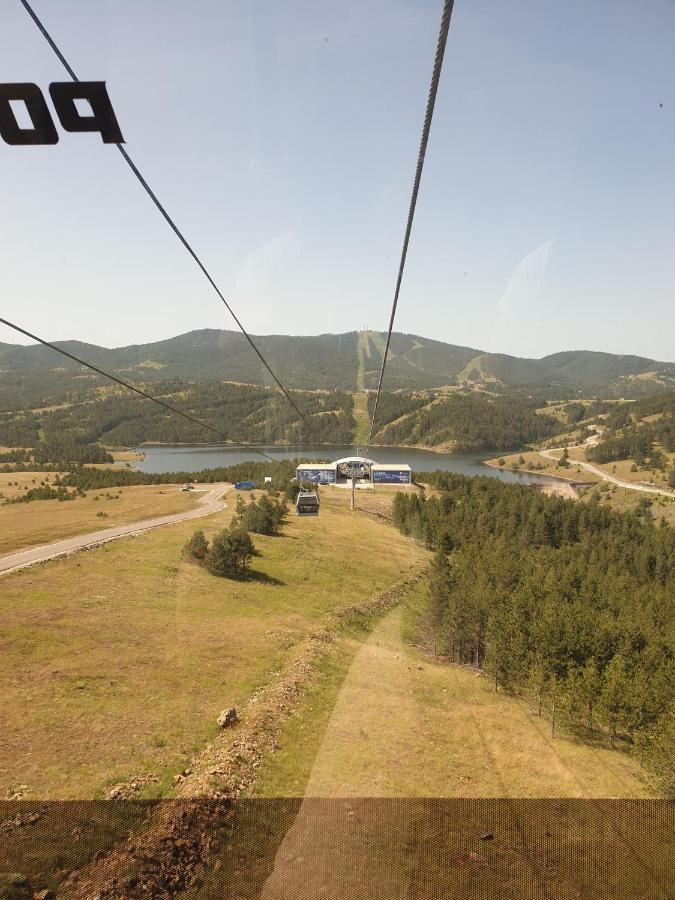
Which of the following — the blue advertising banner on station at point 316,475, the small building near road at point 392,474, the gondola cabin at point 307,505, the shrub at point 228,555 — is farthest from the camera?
the small building near road at point 392,474

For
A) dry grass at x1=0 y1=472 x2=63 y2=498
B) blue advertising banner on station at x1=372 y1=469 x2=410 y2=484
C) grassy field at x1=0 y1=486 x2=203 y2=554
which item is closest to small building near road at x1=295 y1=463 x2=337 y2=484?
blue advertising banner on station at x1=372 y1=469 x2=410 y2=484

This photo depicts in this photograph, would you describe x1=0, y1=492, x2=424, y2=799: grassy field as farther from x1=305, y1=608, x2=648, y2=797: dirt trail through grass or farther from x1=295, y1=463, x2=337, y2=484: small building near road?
x1=295, y1=463, x2=337, y2=484: small building near road

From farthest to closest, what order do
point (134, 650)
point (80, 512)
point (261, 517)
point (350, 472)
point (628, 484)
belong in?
point (628, 484) → point (350, 472) → point (80, 512) → point (261, 517) → point (134, 650)

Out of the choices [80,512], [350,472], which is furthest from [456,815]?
[80,512]

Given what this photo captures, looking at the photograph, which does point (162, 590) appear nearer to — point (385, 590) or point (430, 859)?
point (385, 590)

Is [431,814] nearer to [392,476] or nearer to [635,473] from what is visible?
[392,476]

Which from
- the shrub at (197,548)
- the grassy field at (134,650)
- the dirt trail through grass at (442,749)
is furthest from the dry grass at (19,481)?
the dirt trail through grass at (442,749)

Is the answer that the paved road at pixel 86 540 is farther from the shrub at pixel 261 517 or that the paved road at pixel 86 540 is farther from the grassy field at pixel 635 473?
the grassy field at pixel 635 473
